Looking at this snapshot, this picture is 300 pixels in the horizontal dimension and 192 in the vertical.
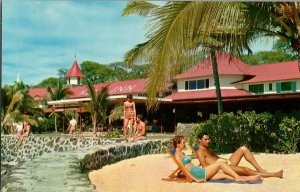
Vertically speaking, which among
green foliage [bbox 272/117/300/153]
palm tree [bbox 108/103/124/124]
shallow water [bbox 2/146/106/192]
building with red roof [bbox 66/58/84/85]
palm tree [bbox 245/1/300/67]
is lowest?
shallow water [bbox 2/146/106/192]

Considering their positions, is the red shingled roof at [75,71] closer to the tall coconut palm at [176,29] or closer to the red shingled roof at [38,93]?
the red shingled roof at [38,93]

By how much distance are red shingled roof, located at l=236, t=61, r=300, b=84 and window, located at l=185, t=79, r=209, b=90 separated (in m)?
1.96

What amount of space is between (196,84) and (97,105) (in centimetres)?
347

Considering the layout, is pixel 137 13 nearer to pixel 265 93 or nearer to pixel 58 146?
pixel 58 146

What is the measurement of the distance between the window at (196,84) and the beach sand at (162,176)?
7.85 ft

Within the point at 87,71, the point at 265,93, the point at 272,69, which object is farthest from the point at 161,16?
the point at 272,69

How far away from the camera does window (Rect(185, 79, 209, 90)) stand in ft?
38.0

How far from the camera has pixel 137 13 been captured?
26.9ft

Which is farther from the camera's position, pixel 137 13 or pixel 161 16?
pixel 137 13

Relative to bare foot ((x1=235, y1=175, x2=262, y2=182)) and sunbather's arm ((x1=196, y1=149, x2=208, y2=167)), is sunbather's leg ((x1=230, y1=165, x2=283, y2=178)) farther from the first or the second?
sunbather's arm ((x1=196, y1=149, x2=208, y2=167))

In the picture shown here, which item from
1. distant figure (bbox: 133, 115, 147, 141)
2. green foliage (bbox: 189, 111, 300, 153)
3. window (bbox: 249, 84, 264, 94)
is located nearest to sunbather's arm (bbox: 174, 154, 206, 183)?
green foliage (bbox: 189, 111, 300, 153)

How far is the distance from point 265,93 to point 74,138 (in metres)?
5.71

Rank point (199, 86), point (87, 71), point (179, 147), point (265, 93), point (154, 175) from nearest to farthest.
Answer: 1. point (179, 147)
2. point (154, 175)
3. point (87, 71)
4. point (199, 86)
5. point (265, 93)

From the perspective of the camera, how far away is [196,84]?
12.2 metres
